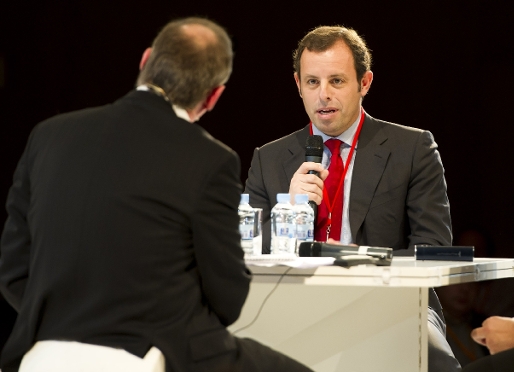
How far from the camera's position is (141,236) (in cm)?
154

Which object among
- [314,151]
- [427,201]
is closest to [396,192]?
[427,201]

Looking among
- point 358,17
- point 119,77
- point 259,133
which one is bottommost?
point 259,133

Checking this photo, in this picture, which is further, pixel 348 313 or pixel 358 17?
pixel 358 17

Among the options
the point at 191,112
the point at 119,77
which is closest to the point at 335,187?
the point at 191,112

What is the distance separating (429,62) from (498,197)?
969 mm

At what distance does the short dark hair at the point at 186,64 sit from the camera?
5.42 ft

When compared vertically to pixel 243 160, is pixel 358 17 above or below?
above

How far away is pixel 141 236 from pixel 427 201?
1572 millimetres

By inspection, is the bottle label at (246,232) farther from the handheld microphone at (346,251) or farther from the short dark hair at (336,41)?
the short dark hair at (336,41)

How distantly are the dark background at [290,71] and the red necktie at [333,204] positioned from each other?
189cm

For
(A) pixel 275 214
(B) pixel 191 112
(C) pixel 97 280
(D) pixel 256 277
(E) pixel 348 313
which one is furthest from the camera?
(A) pixel 275 214

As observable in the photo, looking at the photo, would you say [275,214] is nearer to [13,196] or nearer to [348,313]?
[348,313]

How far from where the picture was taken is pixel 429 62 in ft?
15.3

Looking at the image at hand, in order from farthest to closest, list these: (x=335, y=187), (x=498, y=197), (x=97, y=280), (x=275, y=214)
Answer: (x=498, y=197)
(x=335, y=187)
(x=275, y=214)
(x=97, y=280)
